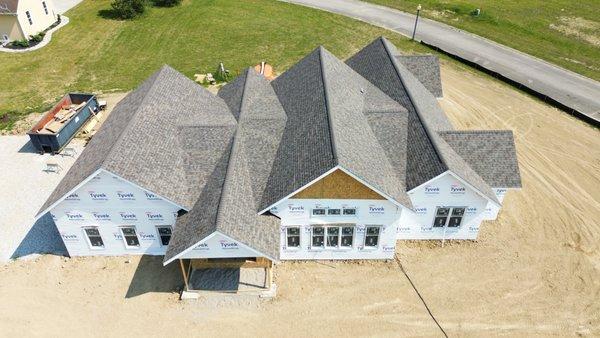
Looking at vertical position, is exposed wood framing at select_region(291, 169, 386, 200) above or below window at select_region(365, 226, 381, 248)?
above

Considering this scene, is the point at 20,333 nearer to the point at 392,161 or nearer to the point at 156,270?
the point at 156,270

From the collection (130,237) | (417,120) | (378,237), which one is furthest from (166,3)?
(378,237)

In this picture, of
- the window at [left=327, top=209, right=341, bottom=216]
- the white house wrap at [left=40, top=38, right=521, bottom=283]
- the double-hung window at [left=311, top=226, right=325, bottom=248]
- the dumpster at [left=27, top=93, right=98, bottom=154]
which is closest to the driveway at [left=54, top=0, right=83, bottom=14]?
the dumpster at [left=27, top=93, right=98, bottom=154]

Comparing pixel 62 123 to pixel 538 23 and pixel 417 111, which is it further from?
Result: pixel 538 23

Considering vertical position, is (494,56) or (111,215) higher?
(494,56)

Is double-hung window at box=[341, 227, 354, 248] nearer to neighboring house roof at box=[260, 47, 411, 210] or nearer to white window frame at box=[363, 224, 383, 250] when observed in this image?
white window frame at box=[363, 224, 383, 250]
